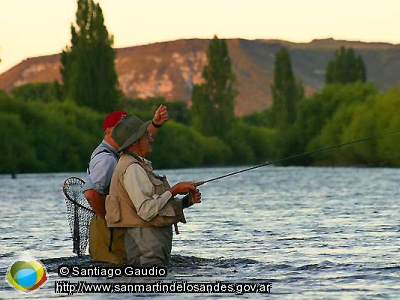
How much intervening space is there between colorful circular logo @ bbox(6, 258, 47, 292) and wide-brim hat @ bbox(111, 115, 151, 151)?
5.38 ft

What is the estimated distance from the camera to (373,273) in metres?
13.8

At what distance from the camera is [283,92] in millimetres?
119812

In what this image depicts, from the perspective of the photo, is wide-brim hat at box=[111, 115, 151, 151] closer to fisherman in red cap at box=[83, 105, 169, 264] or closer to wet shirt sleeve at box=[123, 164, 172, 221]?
fisherman in red cap at box=[83, 105, 169, 264]

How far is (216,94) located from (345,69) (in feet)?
44.6

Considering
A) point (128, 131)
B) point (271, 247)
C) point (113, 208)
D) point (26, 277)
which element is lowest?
point (271, 247)

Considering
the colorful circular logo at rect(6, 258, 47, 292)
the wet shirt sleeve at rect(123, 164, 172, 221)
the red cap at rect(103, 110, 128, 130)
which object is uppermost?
the red cap at rect(103, 110, 128, 130)

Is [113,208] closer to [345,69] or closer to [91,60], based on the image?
[91,60]

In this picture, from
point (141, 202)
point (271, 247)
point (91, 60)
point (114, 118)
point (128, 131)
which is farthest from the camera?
point (91, 60)

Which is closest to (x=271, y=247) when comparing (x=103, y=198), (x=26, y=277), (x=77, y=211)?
(x=77, y=211)

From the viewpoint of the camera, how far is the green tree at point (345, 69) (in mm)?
118062

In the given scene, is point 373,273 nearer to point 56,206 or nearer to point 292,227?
point 292,227

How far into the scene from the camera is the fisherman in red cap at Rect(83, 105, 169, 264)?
1280 centimetres

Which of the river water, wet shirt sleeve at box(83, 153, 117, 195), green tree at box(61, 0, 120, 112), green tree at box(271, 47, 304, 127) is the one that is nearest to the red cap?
wet shirt sleeve at box(83, 153, 117, 195)

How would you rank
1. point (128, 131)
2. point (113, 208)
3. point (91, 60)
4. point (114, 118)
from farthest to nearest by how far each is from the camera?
1. point (91, 60)
2. point (114, 118)
3. point (128, 131)
4. point (113, 208)
